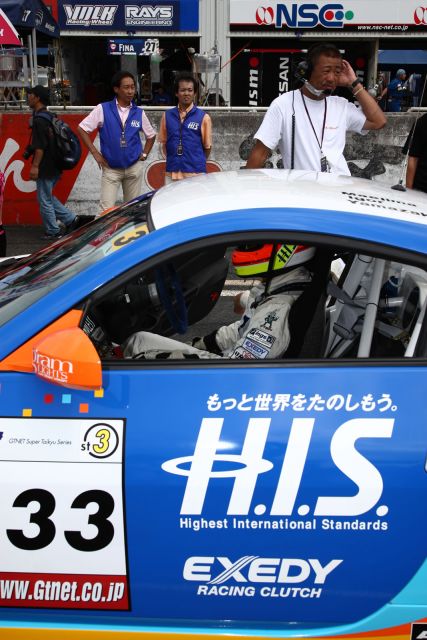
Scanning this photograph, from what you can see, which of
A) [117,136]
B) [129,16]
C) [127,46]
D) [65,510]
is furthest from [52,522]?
[129,16]

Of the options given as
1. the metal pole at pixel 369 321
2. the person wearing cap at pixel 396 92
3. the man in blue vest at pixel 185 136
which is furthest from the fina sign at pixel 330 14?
the metal pole at pixel 369 321

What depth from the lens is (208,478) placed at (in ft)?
6.58

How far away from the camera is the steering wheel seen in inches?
111

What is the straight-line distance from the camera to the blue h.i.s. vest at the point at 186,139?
7.69m

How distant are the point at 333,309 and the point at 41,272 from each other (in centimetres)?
101

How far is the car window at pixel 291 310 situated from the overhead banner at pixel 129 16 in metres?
18.2

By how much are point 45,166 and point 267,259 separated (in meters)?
6.42

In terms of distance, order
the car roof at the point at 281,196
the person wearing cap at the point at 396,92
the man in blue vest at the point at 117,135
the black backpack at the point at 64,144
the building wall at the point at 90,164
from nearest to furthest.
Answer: the car roof at the point at 281,196, the man in blue vest at the point at 117,135, the black backpack at the point at 64,144, the building wall at the point at 90,164, the person wearing cap at the point at 396,92

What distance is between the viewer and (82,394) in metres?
2.06

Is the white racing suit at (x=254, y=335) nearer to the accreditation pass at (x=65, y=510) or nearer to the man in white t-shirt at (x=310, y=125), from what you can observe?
the accreditation pass at (x=65, y=510)

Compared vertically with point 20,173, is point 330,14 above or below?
above

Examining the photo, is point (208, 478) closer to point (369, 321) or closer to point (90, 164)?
point (369, 321)

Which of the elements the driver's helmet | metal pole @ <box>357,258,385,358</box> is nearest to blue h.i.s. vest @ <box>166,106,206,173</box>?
the driver's helmet

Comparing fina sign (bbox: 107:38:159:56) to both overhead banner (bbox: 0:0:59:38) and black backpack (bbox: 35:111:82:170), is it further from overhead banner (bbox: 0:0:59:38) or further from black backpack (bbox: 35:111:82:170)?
black backpack (bbox: 35:111:82:170)
